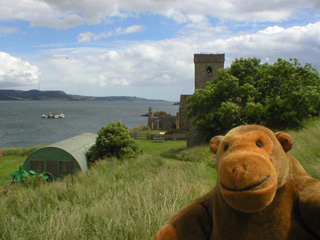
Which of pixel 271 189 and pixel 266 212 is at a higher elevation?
pixel 271 189

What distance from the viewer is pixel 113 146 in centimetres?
1686

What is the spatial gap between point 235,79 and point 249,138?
18970 mm

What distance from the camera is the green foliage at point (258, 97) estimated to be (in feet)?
55.6

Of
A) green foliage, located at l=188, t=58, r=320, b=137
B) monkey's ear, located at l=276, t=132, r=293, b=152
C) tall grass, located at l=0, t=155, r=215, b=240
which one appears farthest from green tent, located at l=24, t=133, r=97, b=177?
monkey's ear, located at l=276, t=132, r=293, b=152

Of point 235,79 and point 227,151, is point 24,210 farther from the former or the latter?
point 235,79

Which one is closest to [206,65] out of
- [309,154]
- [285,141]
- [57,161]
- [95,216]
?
[57,161]

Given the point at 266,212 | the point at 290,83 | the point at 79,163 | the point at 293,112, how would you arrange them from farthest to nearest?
the point at 290,83, the point at 293,112, the point at 79,163, the point at 266,212

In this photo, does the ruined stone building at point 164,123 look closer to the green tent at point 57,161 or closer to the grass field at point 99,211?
the green tent at point 57,161

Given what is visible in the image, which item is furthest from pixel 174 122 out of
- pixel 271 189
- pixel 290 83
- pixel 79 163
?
pixel 271 189

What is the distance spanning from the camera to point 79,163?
1527 centimetres

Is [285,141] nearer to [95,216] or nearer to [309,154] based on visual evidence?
[95,216]

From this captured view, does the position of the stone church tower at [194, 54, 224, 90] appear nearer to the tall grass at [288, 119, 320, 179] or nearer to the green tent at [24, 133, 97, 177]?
the green tent at [24, 133, 97, 177]

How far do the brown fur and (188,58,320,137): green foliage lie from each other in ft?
51.2

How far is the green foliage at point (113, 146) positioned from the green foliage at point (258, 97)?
6.51 meters
